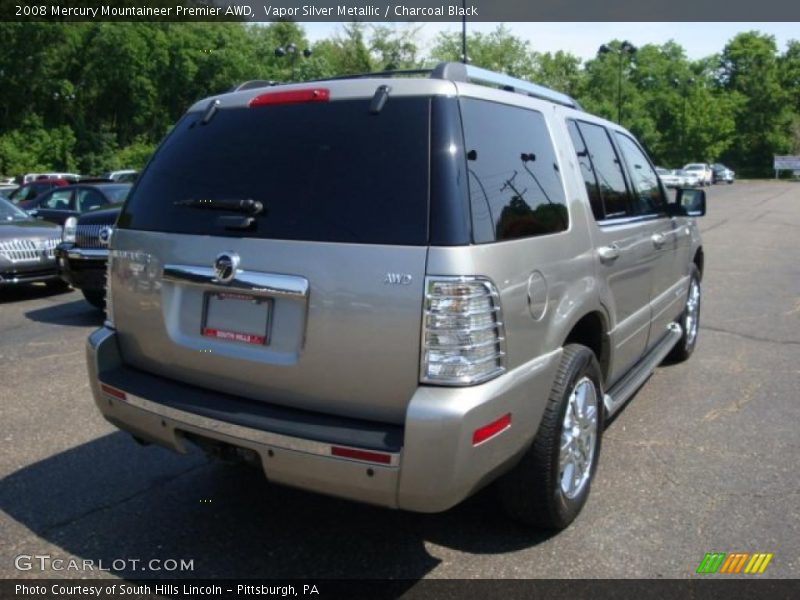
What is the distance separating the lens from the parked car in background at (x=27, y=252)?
9070 mm

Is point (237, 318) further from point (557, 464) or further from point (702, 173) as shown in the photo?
point (702, 173)

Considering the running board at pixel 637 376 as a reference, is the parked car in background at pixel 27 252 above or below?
above

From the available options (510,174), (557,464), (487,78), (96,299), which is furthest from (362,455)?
(96,299)

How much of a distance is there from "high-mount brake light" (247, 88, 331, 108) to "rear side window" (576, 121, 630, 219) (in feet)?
4.71

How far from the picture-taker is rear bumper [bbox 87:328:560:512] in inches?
97.4

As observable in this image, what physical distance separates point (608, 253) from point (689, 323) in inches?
107

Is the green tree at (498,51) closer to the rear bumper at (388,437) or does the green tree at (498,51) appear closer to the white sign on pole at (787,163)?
the white sign on pole at (787,163)

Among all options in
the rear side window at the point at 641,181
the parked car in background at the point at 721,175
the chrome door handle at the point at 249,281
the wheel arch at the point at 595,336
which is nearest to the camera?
the chrome door handle at the point at 249,281

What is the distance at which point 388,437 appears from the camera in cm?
256

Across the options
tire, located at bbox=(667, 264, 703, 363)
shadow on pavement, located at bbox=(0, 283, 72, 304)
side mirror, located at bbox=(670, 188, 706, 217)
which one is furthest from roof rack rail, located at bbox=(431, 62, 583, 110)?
shadow on pavement, located at bbox=(0, 283, 72, 304)

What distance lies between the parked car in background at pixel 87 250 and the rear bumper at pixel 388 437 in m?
5.33

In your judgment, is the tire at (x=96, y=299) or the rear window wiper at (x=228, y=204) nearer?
the rear window wiper at (x=228, y=204)

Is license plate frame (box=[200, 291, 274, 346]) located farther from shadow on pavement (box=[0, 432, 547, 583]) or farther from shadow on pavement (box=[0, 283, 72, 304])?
shadow on pavement (box=[0, 283, 72, 304])

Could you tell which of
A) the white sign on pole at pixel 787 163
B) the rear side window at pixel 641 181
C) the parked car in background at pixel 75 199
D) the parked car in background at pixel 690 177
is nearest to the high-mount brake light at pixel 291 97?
the rear side window at pixel 641 181
